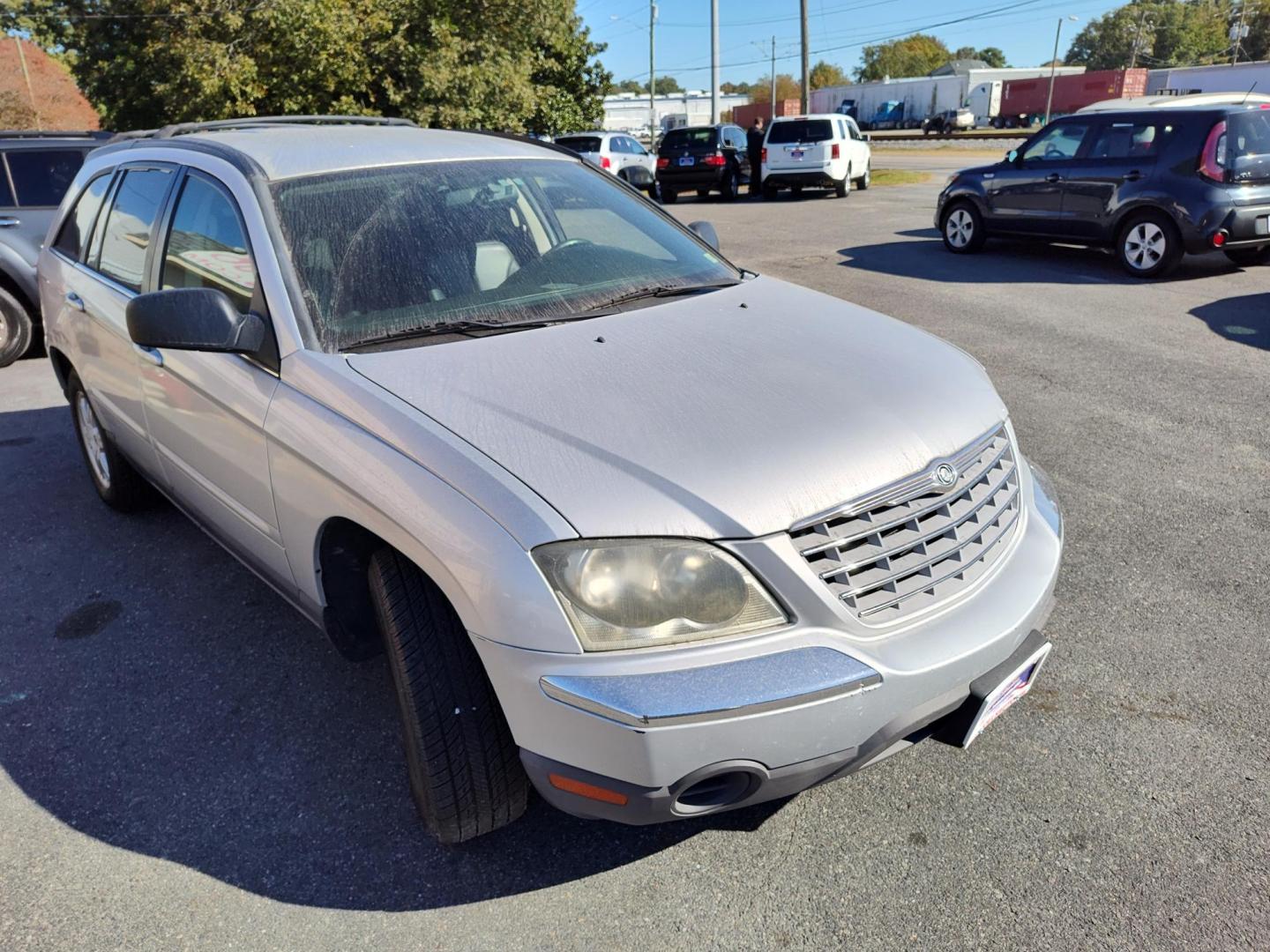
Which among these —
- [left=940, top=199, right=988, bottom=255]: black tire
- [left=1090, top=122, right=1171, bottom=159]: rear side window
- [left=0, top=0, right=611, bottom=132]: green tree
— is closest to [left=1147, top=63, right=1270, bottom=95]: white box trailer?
[left=0, top=0, right=611, bottom=132]: green tree

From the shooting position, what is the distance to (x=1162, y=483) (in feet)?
15.1

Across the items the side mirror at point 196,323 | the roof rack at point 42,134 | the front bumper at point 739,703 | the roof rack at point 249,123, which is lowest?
the front bumper at point 739,703

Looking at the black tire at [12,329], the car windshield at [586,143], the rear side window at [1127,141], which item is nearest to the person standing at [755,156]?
the car windshield at [586,143]

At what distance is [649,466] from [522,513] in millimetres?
303

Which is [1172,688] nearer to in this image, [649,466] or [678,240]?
[649,466]

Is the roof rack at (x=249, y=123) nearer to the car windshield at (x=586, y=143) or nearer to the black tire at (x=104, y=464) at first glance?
the black tire at (x=104, y=464)

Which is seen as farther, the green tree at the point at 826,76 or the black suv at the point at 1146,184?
the green tree at the point at 826,76

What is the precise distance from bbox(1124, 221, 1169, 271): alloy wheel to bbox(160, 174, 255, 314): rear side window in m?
9.35

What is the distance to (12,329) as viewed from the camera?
7969 millimetres

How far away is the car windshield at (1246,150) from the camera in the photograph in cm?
918

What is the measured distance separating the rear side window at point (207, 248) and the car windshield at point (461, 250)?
0.19m

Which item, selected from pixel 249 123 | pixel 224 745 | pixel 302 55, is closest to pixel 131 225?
pixel 249 123

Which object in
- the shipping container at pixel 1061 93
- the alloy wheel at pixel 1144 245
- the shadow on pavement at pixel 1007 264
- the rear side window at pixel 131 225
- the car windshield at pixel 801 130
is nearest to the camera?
the rear side window at pixel 131 225

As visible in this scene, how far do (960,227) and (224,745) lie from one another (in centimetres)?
1098
